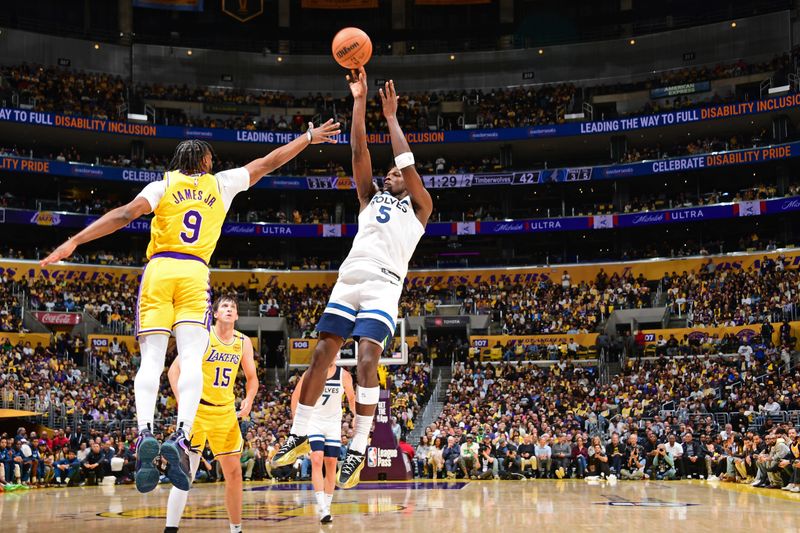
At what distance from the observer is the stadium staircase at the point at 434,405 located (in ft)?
103

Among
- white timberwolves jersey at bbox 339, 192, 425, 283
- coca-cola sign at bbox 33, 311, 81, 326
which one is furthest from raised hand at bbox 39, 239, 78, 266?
coca-cola sign at bbox 33, 311, 81, 326

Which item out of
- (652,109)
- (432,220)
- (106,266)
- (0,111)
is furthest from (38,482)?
(652,109)

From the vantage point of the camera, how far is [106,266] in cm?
4406

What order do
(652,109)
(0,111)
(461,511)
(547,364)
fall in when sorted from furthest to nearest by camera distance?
A: (652,109)
(0,111)
(547,364)
(461,511)

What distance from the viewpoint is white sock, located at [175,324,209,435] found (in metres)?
6.80

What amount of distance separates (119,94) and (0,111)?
305 inches

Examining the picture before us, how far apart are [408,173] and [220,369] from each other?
10.7ft

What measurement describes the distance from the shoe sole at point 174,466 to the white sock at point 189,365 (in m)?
0.44

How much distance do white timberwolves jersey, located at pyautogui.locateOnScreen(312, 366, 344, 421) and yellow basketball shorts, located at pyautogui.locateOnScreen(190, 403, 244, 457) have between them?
8.95 ft

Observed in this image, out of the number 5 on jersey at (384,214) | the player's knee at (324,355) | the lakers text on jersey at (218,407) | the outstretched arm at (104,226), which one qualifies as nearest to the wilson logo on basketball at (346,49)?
the number 5 on jersey at (384,214)

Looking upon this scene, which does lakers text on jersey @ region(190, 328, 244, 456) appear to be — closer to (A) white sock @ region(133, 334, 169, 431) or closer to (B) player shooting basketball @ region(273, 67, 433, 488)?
(B) player shooting basketball @ region(273, 67, 433, 488)

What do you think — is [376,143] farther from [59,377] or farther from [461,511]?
[461,511]

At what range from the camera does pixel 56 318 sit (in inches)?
1489

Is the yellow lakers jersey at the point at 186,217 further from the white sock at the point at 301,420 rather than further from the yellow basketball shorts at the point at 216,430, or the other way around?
the yellow basketball shorts at the point at 216,430
